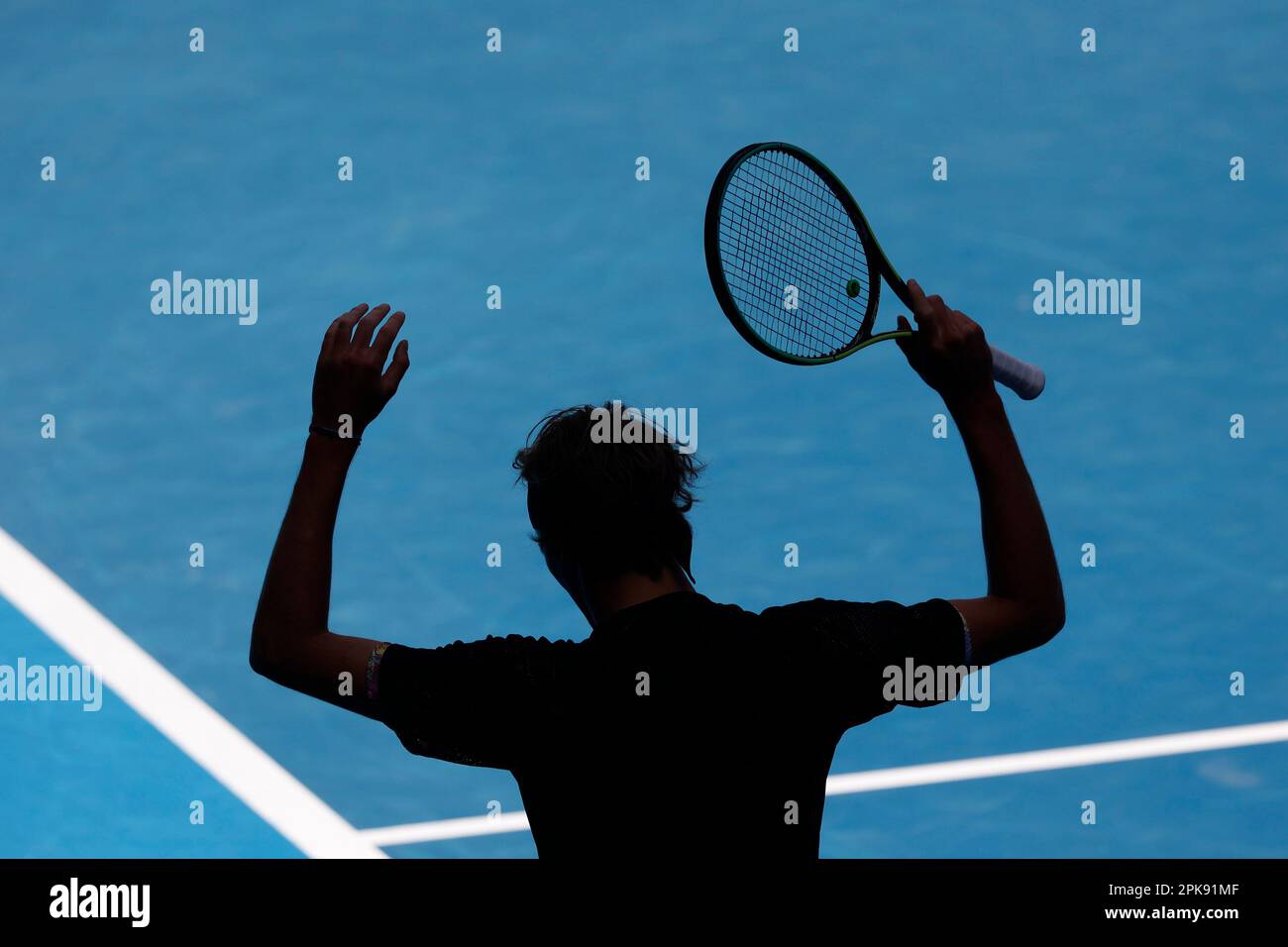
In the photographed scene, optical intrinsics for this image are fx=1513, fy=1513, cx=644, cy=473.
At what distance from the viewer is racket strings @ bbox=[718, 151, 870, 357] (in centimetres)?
258

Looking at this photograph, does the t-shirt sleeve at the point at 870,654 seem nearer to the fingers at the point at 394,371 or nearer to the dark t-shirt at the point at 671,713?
the dark t-shirt at the point at 671,713

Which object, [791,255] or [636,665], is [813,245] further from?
[636,665]

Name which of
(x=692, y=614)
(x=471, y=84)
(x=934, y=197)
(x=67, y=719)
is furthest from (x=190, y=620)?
(x=692, y=614)

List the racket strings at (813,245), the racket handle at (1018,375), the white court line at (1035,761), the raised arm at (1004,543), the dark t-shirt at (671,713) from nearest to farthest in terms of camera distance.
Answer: the dark t-shirt at (671,713), the raised arm at (1004,543), the racket strings at (813,245), the racket handle at (1018,375), the white court line at (1035,761)

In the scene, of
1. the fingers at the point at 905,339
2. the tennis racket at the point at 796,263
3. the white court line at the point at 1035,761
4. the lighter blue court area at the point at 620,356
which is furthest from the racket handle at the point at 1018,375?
the white court line at the point at 1035,761

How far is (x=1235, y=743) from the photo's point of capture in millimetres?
8414

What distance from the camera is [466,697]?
1.66 metres

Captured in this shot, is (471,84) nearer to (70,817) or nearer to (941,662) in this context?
(70,817)

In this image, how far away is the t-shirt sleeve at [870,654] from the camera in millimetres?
1672

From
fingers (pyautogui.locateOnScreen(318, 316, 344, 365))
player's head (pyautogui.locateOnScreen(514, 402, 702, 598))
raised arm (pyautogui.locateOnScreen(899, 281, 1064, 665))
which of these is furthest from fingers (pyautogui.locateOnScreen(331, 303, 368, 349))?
raised arm (pyautogui.locateOnScreen(899, 281, 1064, 665))

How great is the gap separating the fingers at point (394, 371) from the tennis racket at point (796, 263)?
72 centimetres

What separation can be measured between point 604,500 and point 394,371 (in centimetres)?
29

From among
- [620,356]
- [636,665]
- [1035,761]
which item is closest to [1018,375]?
[636,665]

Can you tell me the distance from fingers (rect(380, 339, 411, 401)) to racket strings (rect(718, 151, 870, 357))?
0.79 meters
